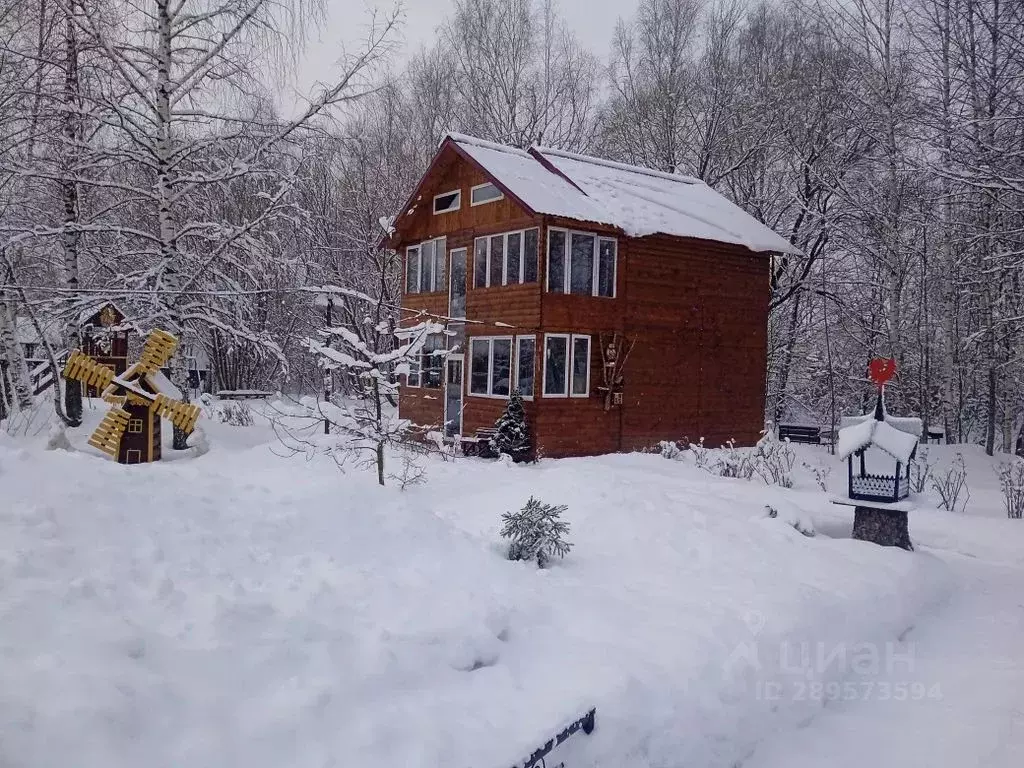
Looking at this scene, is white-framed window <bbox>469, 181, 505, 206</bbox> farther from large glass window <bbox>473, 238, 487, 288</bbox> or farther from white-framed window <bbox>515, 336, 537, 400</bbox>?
white-framed window <bbox>515, 336, 537, 400</bbox>

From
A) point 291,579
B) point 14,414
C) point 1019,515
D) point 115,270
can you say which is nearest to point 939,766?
point 291,579

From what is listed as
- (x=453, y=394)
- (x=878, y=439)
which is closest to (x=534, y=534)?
(x=878, y=439)

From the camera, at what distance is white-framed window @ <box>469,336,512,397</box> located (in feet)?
55.9

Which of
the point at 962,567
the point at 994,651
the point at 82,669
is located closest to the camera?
the point at 82,669

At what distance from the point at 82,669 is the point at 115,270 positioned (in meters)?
14.5

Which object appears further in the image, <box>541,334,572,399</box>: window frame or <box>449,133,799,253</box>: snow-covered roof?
<box>449,133,799,253</box>: snow-covered roof

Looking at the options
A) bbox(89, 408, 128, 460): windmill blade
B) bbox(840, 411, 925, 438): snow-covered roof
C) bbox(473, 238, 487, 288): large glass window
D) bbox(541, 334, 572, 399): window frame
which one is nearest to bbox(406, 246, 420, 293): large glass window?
bbox(473, 238, 487, 288): large glass window

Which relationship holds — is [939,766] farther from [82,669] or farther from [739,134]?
[739,134]

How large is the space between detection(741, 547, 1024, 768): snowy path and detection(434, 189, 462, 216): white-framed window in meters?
14.8

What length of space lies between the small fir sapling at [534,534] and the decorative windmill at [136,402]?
314 inches

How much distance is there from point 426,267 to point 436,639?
55.6 ft

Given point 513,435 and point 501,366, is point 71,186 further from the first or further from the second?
point 513,435

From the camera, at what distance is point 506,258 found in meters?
17.2

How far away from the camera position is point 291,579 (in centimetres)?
438
